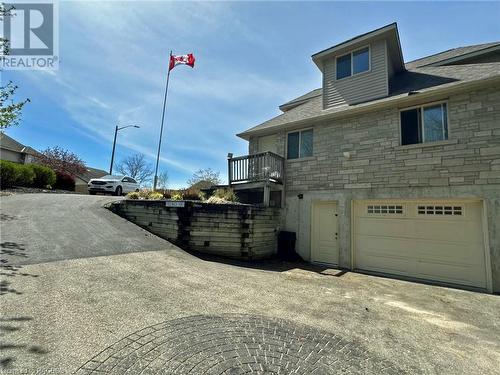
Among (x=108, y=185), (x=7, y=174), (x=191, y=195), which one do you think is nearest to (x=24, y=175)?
(x=7, y=174)

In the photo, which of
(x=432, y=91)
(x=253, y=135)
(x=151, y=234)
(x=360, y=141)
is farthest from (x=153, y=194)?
(x=432, y=91)

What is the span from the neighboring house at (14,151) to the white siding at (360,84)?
2531cm

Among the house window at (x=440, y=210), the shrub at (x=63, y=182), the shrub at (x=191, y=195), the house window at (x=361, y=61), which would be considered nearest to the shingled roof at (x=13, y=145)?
the shrub at (x=63, y=182)

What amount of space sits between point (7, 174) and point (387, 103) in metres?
18.4

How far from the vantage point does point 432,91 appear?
7777mm

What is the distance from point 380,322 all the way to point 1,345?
4.83 meters

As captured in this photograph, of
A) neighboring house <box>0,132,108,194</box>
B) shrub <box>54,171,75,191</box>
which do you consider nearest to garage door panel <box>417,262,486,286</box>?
shrub <box>54,171,75,191</box>

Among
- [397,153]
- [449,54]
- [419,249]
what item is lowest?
[419,249]

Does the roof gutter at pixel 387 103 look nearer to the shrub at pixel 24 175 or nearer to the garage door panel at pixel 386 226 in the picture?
the garage door panel at pixel 386 226

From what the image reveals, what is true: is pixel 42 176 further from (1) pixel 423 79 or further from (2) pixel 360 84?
(1) pixel 423 79

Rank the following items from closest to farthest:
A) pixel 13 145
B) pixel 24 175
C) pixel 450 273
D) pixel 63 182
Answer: pixel 450 273 → pixel 24 175 → pixel 63 182 → pixel 13 145

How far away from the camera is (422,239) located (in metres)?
7.84

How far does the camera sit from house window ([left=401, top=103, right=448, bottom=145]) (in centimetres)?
786

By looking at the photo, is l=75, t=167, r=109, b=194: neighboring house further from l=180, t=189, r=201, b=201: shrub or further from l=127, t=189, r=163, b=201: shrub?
l=180, t=189, r=201, b=201: shrub
